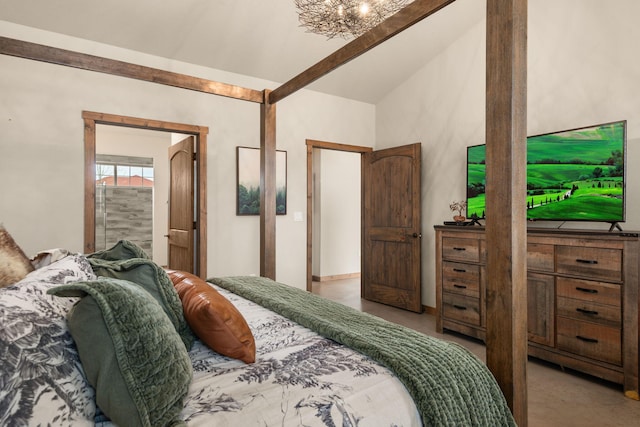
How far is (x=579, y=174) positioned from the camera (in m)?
3.02

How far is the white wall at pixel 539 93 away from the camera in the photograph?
9.61 feet

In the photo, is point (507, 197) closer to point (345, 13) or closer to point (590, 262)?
point (590, 262)

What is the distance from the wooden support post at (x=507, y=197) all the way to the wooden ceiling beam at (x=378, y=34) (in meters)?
0.36

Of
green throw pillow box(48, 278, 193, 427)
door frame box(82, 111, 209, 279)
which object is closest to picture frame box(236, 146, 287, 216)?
door frame box(82, 111, 209, 279)

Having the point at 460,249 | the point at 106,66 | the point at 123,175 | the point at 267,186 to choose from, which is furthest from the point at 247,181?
the point at 123,175

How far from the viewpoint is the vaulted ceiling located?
3.04m

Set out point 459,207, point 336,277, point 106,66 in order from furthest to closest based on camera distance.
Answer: point 336,277, point 459,207, point 106,66

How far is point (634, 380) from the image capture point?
7.92 feet

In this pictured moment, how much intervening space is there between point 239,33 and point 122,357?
11.2 feet

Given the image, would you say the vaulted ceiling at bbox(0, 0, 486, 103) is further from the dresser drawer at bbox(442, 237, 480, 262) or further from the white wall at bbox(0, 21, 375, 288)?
the dresser drawer at bbox(442, 237, 480, 262)

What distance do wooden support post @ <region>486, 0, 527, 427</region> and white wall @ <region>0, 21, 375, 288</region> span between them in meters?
3.15

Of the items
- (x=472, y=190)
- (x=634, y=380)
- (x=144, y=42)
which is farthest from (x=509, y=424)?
(x=144, y=42)

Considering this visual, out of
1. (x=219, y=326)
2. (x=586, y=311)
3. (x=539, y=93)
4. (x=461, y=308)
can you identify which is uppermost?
(x=539, y=93)

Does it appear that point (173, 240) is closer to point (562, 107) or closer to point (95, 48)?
point (95, 48)
